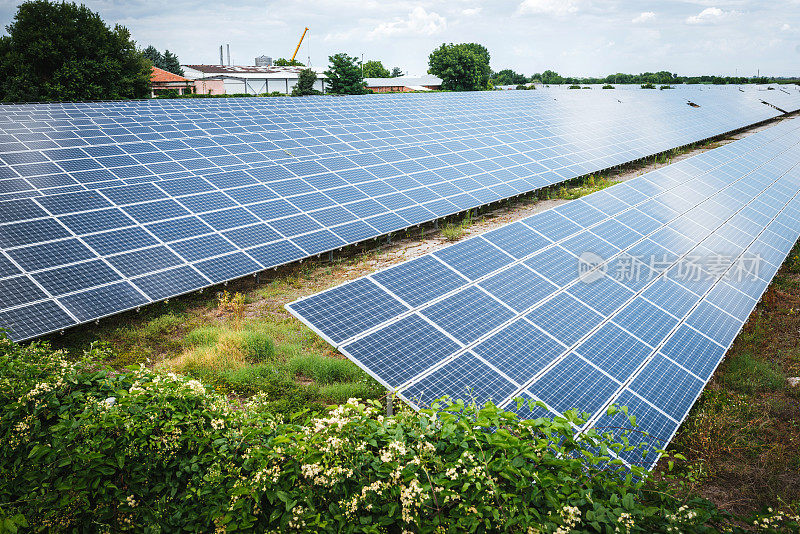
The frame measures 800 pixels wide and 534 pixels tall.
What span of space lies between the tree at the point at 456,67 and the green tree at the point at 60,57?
53798mm

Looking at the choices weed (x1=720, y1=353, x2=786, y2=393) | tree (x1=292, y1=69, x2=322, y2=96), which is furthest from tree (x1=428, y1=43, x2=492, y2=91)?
weed (x1=720, y1=353, x2=786, y2=393)

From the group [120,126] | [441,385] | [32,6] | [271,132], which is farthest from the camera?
[32,6]

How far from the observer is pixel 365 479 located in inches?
177

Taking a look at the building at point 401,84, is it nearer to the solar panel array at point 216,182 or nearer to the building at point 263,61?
the building at point 263,61

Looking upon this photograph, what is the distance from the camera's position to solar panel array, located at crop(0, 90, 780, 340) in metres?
12.7

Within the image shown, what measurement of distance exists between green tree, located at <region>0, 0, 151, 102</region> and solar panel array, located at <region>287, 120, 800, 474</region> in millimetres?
52869

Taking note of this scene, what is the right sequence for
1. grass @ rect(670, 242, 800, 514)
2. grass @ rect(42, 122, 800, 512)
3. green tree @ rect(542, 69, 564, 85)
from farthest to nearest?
green tree @ rect(542, 69, 564, 85), grass @ rect(42, 122, 800, 512), grass @ rect(670, 242, 800, 514)

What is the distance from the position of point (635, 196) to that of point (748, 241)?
12.0 ft

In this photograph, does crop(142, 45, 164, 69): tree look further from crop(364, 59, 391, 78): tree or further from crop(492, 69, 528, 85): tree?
crop(492, 69, 528, 85): tree

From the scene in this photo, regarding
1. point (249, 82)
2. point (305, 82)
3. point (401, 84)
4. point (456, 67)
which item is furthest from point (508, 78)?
point (305, 82)

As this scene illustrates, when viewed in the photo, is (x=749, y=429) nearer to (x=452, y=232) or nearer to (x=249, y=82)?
(x=452, y=232)

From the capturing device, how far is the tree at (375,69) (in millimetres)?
140375

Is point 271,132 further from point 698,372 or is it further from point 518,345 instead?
point 698,372

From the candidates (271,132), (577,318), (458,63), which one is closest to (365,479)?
(577,318)
